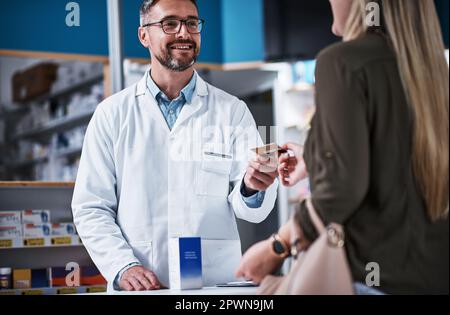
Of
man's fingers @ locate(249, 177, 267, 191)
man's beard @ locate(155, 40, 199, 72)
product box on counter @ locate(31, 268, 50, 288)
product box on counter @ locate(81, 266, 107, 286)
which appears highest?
man's beard @ locate(155, 40, 199, 72)

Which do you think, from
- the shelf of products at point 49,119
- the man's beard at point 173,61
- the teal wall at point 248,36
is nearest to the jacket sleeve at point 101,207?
the man's beard at point 173,61

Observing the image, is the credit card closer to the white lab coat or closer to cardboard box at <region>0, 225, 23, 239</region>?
the white lab coat

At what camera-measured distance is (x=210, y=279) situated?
2387 millimetres

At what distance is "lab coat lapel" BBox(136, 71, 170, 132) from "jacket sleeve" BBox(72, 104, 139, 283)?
0.49 feet

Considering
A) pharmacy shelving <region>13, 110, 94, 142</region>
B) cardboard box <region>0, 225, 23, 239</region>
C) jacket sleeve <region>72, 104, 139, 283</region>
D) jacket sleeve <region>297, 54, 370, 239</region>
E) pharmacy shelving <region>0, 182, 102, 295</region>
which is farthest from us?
pharmacy shelving <region>13, 110, 94, 142</region>

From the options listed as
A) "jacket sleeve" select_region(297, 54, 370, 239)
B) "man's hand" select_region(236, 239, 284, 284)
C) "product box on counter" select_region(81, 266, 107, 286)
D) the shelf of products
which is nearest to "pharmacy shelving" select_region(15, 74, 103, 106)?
the shelf of products

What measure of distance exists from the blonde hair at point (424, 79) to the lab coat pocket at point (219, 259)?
2.74 feet

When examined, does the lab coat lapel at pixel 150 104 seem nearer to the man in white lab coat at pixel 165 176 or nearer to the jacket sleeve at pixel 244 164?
the man in white lab coat at pixel 165 176

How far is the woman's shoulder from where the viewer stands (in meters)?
1.72

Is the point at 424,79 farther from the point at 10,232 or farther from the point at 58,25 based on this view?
the point at 10,232

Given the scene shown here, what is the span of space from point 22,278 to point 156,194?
3.38 ft

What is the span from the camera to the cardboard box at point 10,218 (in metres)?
3.05

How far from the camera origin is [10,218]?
10.1ft

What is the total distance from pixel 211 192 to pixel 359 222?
→ 2.49 ft
